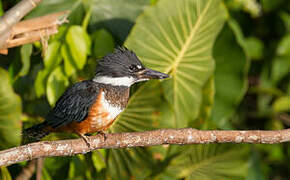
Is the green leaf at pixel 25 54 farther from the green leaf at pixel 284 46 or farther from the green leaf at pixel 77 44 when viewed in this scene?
the green leaf at pixel 284 46

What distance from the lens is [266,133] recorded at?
185cm

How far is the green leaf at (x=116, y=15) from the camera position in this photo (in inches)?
105

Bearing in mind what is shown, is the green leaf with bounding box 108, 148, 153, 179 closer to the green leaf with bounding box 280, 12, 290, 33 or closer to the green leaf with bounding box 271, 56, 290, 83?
the green leaf with bounding box 271, 56, 290, 83

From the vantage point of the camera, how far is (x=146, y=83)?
235 centimetres

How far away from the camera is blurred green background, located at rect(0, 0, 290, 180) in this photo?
7.95 ft

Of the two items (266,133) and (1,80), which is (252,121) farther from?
(1,80)

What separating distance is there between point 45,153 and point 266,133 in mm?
848

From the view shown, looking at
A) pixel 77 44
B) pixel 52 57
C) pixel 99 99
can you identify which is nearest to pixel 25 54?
pixel 52 57

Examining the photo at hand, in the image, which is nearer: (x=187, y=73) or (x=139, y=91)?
(x=139, y=91)

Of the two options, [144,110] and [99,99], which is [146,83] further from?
[99,99]

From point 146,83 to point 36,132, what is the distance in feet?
1.91

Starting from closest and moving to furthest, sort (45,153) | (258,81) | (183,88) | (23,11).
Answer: (45,153) → (23,11) → (183,88) → (258,81)

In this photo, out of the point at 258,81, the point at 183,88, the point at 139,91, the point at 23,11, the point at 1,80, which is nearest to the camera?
the point at 23,11

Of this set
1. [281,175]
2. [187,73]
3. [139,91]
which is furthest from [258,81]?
[139,91]
